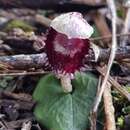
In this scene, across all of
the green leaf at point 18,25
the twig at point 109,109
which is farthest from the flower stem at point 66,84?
the green leaf at point 18,25

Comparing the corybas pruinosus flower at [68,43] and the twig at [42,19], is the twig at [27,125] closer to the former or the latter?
the corybas pruinosus flower at [68,43]

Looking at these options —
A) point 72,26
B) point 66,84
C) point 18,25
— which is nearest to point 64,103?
point 66,84

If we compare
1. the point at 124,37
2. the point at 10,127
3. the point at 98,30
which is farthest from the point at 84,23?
the point at 98,30

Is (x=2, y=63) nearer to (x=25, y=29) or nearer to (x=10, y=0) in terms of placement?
(x=25, y=29)

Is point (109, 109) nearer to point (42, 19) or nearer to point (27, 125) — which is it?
point (27, 125)

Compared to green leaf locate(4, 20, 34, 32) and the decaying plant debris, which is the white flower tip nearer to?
the decaying plant debris

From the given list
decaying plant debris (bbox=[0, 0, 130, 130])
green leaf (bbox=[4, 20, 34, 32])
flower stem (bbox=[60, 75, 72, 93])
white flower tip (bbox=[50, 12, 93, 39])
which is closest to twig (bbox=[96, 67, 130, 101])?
decaying plant debris (bbox=[0, 0, 130, 130])
